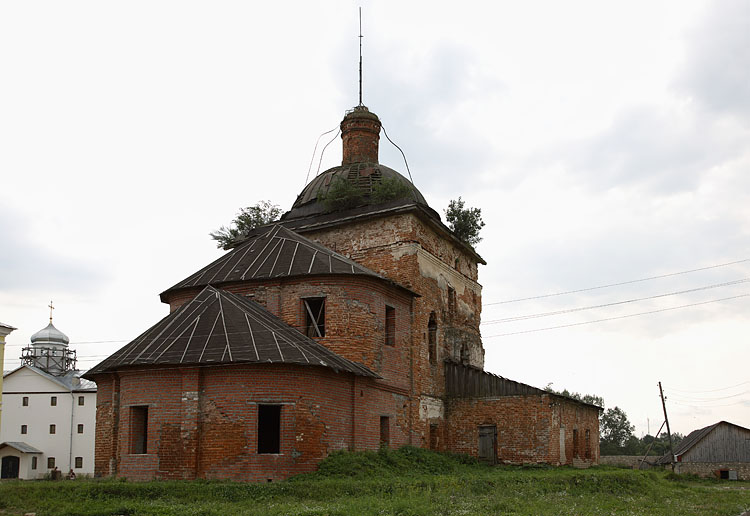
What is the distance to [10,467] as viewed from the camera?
46.0m

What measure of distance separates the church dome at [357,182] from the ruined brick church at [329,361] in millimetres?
60

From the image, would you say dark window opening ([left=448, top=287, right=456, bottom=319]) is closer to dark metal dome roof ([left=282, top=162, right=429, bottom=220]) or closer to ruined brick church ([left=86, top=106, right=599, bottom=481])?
ruined brick church ([left=86, top=106, right=599, bottom=481])

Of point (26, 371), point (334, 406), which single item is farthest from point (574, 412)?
point (26, 371)

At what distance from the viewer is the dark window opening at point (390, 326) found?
22109 mm

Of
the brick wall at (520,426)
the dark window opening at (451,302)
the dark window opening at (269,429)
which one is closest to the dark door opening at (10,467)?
the brick wall at (520,426)

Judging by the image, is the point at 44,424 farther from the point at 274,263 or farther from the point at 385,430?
the point at 385,430

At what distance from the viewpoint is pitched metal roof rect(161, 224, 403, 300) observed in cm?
2111

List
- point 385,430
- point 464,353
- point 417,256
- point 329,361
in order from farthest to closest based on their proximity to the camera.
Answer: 1. point 464,353
2. point 417,256
3. point 385,430
4. point 329,361

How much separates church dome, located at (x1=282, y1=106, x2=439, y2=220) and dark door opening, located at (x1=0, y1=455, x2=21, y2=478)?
1189 inches

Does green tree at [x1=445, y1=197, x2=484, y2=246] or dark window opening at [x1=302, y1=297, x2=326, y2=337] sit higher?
green tree at [x1=445, y1=197, x2=484, y2=246]

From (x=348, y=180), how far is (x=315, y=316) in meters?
7.22

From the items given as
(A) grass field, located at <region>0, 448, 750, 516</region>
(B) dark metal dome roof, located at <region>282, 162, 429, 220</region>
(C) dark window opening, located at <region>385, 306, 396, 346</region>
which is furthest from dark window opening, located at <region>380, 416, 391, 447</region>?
(B) dark metal dome roof, located at <region>282, 162, 429, 220</region>

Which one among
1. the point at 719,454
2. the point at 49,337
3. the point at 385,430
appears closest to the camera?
the point at 385,430

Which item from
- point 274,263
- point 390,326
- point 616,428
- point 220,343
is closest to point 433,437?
point 390,326
